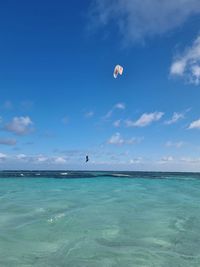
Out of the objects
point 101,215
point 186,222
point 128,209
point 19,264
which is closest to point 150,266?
point 19,264

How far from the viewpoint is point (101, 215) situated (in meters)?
14.6

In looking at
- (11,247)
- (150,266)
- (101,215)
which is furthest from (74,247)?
(101,215)

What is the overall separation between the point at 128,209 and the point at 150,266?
362 inches

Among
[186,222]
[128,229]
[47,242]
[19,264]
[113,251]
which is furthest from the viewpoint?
[186,222]

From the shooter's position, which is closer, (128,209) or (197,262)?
(197,262)

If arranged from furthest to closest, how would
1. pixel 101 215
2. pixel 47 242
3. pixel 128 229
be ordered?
pixel 101 215 → pixel 128 229 → pixel 47 242

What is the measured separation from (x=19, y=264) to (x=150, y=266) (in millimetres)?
3169

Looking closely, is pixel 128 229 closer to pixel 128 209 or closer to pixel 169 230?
pixel 169 230

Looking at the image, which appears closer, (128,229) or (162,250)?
(162,250)

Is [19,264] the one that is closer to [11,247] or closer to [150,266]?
[11,247]

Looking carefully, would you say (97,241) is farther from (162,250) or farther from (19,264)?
(19,264)

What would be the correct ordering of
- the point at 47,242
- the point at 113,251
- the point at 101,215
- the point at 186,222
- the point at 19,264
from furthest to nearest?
the point at 101,215 → the point at 186,222 → the point at 47,242 → the point at 113,251 → the point at 19,264


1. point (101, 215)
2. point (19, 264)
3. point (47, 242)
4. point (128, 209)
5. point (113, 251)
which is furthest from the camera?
point (128, 209)

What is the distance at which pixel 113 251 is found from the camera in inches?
340
